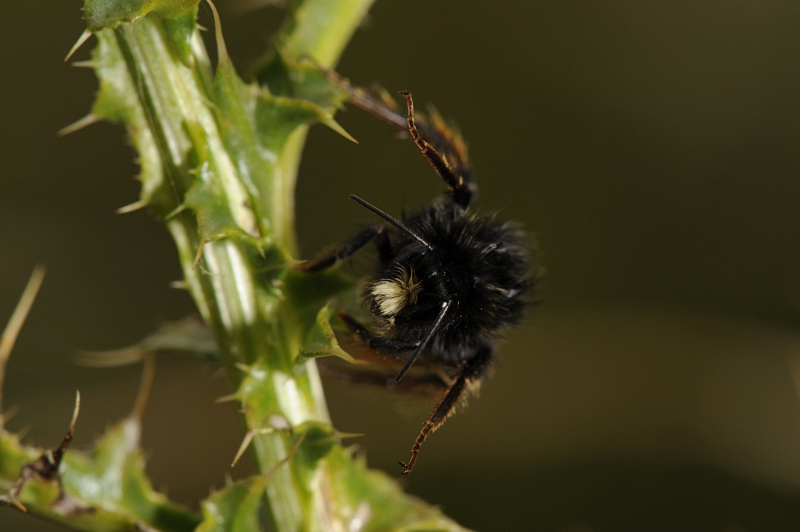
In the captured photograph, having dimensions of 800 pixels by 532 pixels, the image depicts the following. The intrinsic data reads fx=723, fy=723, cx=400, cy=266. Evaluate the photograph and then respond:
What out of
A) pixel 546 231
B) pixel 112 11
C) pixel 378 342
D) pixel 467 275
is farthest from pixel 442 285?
pixel 546 231

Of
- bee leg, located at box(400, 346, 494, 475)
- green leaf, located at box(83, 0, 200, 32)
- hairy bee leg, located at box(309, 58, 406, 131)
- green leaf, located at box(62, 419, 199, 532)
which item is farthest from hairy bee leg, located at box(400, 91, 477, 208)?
green leaf, located at box(62, 419, 199, 532)

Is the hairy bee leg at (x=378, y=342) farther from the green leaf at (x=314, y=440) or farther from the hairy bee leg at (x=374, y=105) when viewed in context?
the hairy bee leg at (x=374, y=105)

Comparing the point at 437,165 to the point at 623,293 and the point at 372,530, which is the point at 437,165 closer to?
the point at 372,530

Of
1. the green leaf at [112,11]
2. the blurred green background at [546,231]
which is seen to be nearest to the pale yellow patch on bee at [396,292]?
the green leaf at [112,11]

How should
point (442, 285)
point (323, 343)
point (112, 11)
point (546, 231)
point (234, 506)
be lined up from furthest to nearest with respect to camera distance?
point (546, 231) → point (442, 285) → point (234, 506) → point (323, 343) → point (112, 11)

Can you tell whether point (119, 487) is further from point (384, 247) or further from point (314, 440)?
point (384, 247)

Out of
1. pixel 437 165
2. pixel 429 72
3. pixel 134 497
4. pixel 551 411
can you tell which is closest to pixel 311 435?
pixel 134 497

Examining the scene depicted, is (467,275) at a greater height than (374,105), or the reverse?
(374,105)
